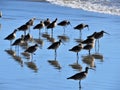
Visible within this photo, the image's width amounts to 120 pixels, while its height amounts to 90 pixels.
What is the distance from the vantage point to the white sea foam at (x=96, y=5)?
27.6m

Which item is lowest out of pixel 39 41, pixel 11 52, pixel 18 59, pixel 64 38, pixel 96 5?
pixel 18 59

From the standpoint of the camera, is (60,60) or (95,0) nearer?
(60,60)

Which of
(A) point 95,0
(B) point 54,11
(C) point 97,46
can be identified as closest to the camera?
(C) point 97,46

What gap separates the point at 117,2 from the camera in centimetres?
3127

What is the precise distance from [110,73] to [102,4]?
17622 mm

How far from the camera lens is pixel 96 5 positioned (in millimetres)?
30484

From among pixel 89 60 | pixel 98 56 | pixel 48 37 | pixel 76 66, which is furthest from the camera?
pixel 48 37

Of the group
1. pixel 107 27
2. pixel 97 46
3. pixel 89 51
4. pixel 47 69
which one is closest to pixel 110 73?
pixel 47 69

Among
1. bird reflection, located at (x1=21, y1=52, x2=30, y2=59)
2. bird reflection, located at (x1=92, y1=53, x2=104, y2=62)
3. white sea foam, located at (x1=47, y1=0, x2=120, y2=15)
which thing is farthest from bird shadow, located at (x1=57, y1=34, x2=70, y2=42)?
white sea foam, located at (x1=47, y1=0, x2=120, y2=15)

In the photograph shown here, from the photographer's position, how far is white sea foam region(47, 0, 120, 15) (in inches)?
1087

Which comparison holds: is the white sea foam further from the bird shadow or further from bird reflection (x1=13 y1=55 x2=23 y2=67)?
bird reflection (x1=13 y1=55 x2=23 y2=67)

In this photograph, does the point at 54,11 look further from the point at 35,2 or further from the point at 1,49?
the point at 1,49

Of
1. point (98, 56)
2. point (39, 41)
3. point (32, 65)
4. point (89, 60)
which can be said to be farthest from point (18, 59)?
point (39, 41)

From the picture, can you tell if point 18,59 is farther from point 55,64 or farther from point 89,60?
point 89,60
